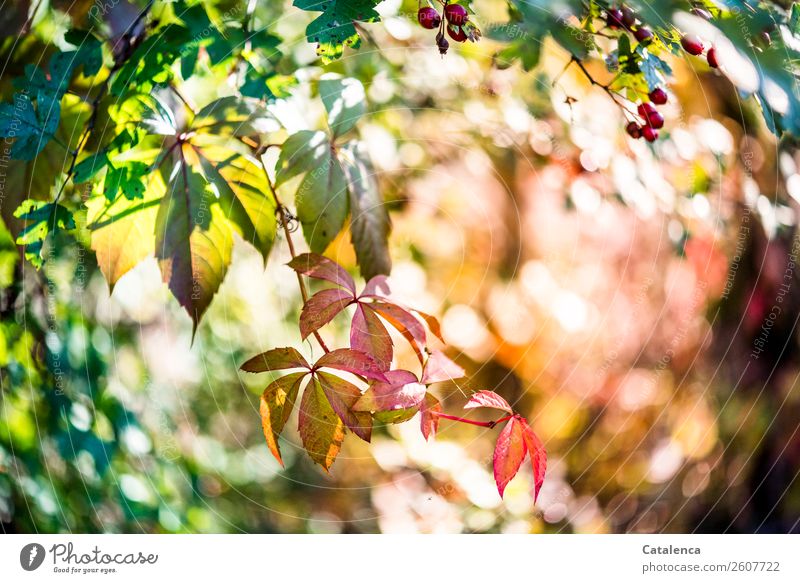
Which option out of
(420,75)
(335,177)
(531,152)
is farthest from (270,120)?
(531,152)

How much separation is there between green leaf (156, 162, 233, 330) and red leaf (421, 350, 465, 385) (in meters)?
0.16

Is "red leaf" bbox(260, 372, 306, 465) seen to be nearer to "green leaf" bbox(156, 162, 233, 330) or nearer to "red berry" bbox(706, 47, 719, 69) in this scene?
"green leaf" bbox(156, 162, 233, 330)

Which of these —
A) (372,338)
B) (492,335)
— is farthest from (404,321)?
(492,335)

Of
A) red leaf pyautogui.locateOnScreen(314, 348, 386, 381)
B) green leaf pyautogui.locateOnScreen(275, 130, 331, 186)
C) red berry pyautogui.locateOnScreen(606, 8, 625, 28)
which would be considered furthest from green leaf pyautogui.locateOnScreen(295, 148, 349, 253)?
red berry pyautogui.locateOnScreen(606, 8, 625, 28)

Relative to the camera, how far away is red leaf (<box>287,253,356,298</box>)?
45 centimetres

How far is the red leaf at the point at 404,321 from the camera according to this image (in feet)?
1.43

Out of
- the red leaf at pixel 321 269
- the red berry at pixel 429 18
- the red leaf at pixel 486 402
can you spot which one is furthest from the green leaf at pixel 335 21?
the red leaf at pixel 486 402

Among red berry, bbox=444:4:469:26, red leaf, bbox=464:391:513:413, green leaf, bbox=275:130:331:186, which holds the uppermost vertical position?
red berry, bbox=444:4:469:26

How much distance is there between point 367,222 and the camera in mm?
535

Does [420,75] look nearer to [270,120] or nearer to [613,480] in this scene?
[270,120]

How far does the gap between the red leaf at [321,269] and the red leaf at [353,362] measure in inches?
2.0

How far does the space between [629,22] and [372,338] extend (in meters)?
0.28

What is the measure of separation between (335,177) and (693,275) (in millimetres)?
511
